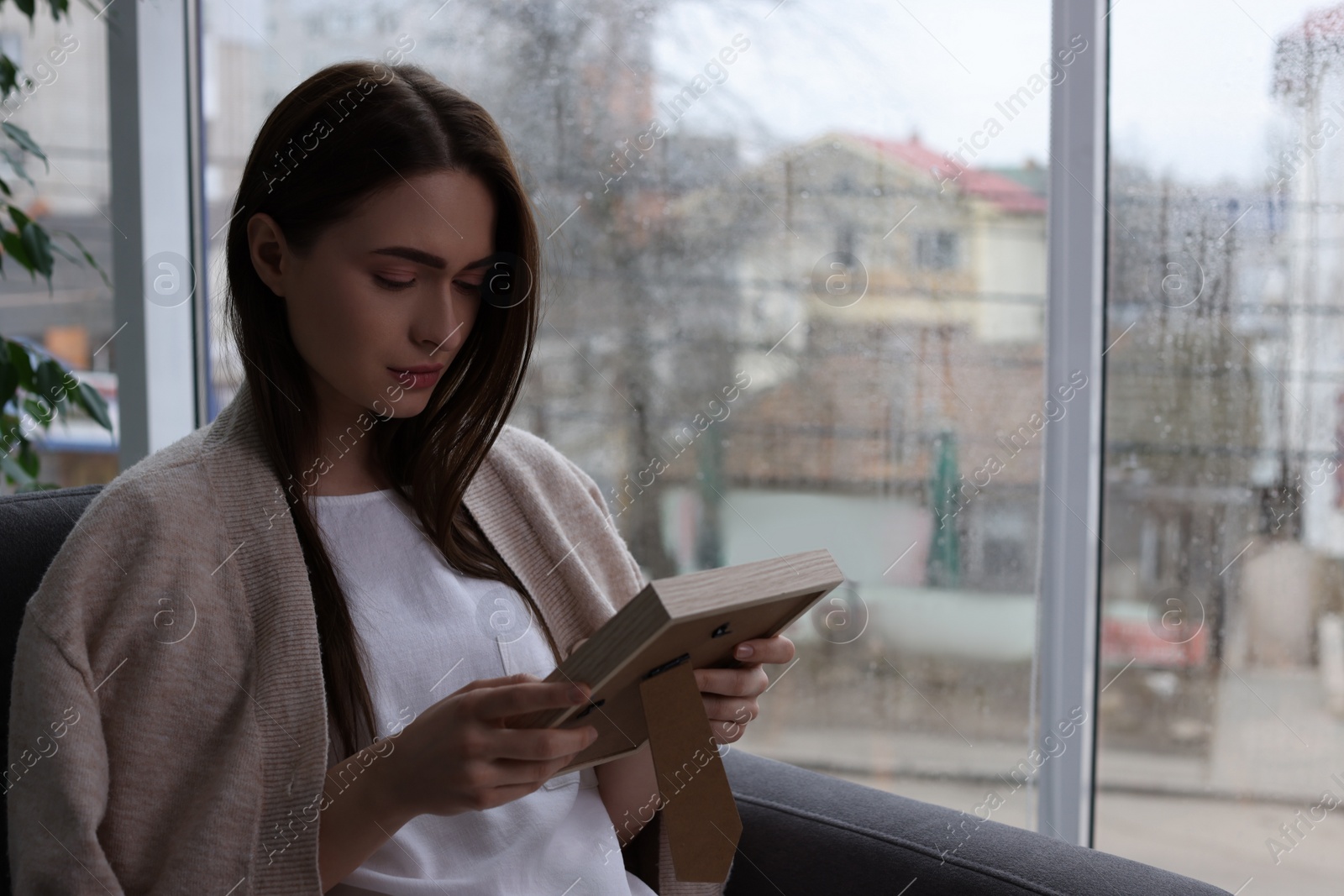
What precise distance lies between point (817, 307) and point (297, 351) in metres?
0.96

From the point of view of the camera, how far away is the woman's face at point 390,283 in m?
0.97

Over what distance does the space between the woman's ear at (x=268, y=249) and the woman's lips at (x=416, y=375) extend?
15cm

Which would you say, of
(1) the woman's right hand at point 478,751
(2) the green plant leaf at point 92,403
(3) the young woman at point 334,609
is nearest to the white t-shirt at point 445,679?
(3) the young woman at point 334,609

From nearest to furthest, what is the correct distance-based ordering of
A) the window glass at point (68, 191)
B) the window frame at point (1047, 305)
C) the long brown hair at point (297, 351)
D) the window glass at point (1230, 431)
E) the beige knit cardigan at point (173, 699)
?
the beige knit cardigan at point (173, 699), the long brown hair at point (297, 351), the window glass at point (1230, 431), the window frame at point (1047, 305), the window glass at point (68, 191)

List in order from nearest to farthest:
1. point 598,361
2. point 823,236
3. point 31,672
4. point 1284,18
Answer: point 31,672
point 1284,18
point 823,236
point 598,361

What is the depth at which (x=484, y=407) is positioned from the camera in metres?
1.15

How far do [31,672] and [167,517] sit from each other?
6.6 inches

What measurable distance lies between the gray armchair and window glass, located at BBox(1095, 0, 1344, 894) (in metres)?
0.70

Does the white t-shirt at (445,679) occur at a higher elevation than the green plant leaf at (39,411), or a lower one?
lower

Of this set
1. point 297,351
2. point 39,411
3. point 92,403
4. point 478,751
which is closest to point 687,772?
point 478,751

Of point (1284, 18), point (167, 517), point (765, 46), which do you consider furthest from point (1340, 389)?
point (167, 517)

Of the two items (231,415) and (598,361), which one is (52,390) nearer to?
(231,415)

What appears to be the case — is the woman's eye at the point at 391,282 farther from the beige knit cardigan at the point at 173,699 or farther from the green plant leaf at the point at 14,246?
the green plant leaf at the point at 14,246

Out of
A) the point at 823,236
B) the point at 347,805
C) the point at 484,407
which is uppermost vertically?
the point at 823,236
